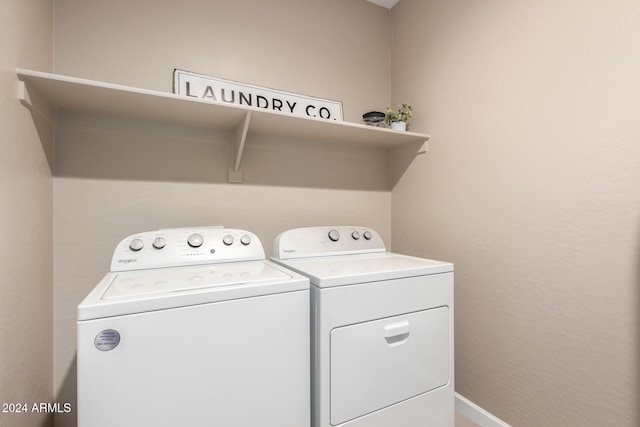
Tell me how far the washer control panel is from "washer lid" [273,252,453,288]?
0.65ft

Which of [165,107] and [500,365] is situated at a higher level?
[165,107]

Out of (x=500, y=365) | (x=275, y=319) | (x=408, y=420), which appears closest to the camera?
(x=275, y=319)

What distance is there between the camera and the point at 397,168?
2104 millimetres

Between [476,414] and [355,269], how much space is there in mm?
1098

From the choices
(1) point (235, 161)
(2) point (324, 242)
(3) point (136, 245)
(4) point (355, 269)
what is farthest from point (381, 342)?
(1) point (235, 161)

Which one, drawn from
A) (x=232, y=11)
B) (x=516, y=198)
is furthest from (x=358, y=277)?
(x=232, y=11)

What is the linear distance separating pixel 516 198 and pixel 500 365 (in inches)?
31.9

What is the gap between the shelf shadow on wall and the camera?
1.38 meters

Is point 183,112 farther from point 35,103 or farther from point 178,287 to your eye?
point 178,287

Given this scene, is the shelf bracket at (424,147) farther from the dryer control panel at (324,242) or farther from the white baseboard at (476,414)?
the white baseboard at (476,414)

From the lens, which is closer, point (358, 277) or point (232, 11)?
point (358, 277)

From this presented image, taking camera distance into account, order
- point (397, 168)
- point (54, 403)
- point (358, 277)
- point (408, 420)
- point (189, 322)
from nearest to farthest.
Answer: point (189, 322) → point (358, 277) → point (408, 420) → point (54, 403) → point (397, 168)

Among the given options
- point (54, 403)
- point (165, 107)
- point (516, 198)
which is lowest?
point (54, 403)

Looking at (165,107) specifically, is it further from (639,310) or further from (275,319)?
(639,310)
